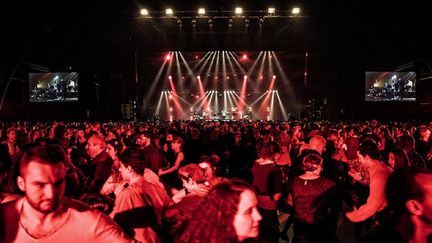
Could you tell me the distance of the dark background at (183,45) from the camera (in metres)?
23.1

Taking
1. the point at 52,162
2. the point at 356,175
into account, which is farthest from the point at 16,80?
the point at 52,162

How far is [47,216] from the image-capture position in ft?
8.11

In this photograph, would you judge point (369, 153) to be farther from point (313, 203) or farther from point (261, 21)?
point (261, 21)

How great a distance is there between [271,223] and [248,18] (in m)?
18.9

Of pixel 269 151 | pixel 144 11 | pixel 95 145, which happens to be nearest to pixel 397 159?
pixel 269 151

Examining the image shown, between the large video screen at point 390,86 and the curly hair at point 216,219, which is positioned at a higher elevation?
the large video screen at point 390,86

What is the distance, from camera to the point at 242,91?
118 ft

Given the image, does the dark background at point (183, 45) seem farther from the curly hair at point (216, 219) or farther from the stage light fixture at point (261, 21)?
the curly hair at point (216, 219)

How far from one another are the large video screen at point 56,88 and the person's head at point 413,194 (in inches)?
929

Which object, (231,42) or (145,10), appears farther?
(231,42)

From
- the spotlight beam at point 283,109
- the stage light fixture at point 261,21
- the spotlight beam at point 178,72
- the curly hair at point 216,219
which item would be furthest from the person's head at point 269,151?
the spotlight beam at point 283,109

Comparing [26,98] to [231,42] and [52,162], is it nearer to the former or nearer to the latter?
[231,42]

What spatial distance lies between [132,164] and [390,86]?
23.1 meters

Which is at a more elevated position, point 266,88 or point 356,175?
point 266,88
